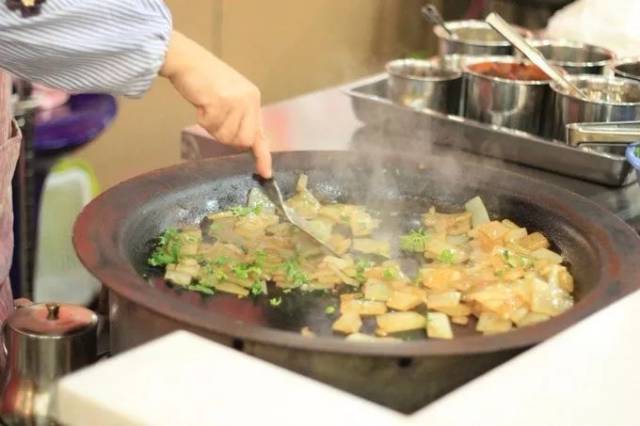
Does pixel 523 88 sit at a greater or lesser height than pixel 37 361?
greater

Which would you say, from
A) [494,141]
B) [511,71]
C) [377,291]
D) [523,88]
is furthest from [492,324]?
[511,71]

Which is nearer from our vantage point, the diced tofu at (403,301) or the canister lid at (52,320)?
the canister lid at (52,320)

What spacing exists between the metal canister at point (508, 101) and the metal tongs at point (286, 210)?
0.58 meters

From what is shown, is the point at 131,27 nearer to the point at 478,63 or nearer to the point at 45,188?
the point at 478,63

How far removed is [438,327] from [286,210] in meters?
0.35

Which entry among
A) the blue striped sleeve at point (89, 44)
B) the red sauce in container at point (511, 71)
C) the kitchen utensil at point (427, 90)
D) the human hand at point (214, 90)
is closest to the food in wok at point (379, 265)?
the human hand at point (214, 90)

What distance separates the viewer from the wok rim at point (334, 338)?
1.03 meters

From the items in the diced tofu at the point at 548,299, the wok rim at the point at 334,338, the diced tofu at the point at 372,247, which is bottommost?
the diced tofu at the point at 372,247

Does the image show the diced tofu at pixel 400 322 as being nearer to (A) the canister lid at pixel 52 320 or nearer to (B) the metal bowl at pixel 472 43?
(A) the canister lid at pixel 52 320

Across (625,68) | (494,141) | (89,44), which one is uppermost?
(89,44)

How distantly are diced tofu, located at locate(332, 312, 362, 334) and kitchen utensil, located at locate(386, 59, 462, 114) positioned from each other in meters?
0.80

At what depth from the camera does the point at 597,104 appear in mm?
1858

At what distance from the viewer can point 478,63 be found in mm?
2146

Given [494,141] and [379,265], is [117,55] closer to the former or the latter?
[379,265]
